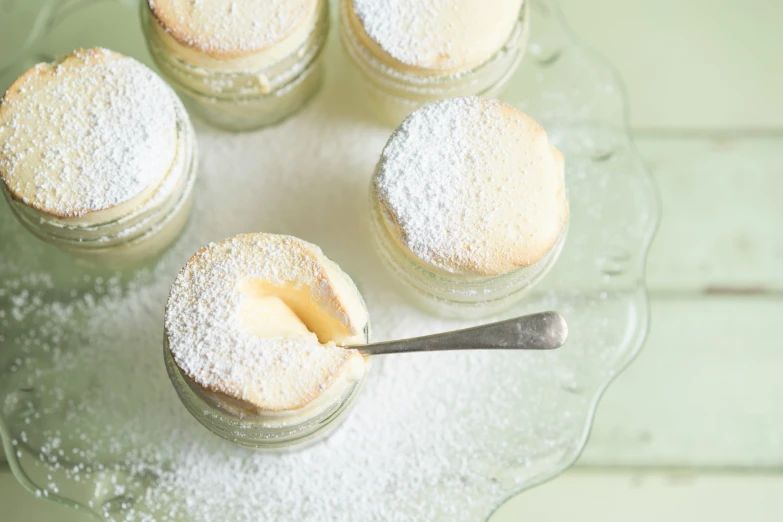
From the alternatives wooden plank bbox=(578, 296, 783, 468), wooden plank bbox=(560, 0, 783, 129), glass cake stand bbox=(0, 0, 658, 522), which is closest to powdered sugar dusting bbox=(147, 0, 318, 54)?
glass cake stand bbox=(0, 0, 658, 522)

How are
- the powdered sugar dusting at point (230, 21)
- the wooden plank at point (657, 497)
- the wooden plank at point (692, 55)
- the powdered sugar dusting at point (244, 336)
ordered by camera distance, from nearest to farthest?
1. the powdered sugar dusting at point (244, 336)
2. the powdered sugar dusting at point (230, 21)
3. the wooden plank at point (657, 497)
4. the wooden plank at point (692, 55)

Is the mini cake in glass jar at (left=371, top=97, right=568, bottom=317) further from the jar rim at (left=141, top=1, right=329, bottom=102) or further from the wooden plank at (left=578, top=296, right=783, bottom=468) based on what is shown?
the wooden plank at (left=578, top=296, right=783, bottom=468)

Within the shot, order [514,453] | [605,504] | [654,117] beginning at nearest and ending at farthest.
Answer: [514,453] → [605,504] → [654,117]

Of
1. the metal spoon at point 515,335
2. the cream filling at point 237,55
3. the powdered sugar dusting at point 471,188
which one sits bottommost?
the metal spoon at point 515,335

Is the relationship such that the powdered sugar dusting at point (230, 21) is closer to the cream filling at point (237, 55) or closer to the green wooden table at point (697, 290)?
the cream filling at point (237, 55)

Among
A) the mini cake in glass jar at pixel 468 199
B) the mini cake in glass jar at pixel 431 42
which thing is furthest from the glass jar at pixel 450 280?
the mini cake in glass jar at pixel 431 42

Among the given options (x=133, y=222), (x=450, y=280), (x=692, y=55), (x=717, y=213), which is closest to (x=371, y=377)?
(x=450, y=280)

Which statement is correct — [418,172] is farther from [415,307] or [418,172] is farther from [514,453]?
[514,453]

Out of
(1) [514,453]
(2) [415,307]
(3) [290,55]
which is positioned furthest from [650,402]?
(3) [290,55]
